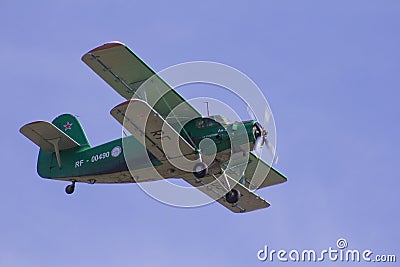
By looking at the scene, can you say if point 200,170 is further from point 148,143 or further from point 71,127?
point 71,127

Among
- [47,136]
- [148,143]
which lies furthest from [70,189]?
[148,143]

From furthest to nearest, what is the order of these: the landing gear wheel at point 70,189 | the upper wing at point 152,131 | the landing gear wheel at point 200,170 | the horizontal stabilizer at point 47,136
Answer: the landing gear wheel at point 70,189 → the horizontal stabilizer at point 47,136 → the landing gear wheel at point 200,170 → the upper wing at point 152,131

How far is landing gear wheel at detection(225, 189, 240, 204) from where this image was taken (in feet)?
77.8

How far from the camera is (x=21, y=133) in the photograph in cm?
2312

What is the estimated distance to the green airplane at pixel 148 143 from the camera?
70.0 ft

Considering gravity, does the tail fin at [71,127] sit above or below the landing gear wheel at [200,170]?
above

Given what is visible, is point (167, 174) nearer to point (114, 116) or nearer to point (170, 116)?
point (170, 116)

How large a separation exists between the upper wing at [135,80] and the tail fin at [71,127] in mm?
3035

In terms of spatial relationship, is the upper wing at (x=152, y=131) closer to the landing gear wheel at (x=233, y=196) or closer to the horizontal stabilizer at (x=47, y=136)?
the landing gear wheel at (x=233, y=196)

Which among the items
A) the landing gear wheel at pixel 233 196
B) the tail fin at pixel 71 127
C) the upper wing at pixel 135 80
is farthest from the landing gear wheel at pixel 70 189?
the landing gear wheel at pixel 233 196

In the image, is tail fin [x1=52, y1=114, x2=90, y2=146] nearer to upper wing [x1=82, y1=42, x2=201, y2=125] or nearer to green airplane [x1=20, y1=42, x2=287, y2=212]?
green airplane [x1=20, y1=42, x2=287, y2=212]

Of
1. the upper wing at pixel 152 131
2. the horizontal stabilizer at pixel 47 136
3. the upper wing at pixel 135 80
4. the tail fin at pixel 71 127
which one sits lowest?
the upper wing at pixel 152 131

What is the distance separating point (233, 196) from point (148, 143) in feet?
11.1

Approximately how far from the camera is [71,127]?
2538 cm
